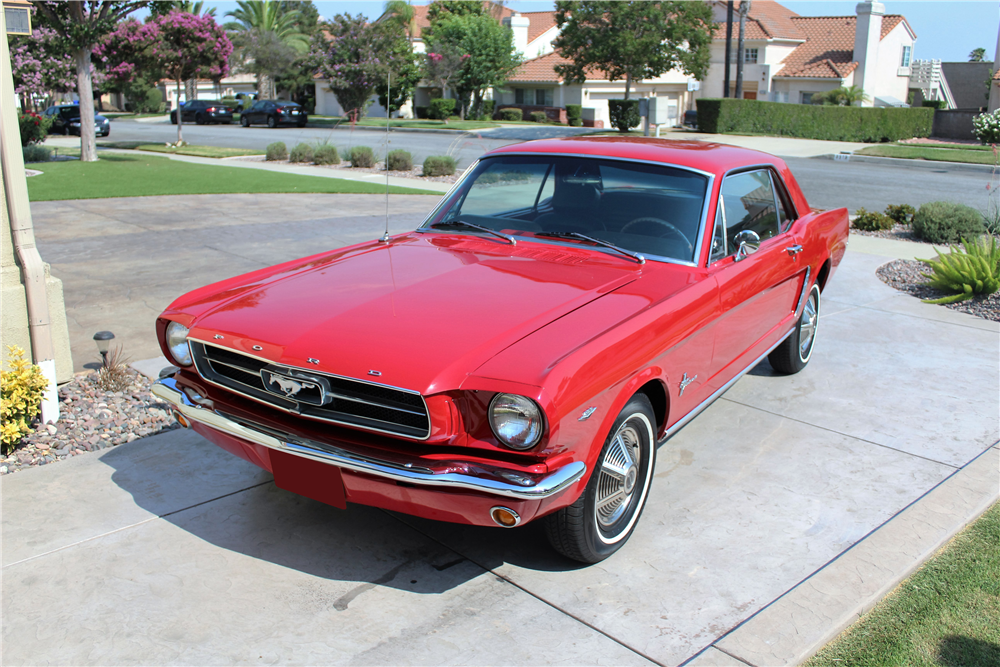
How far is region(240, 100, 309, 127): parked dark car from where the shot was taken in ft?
125

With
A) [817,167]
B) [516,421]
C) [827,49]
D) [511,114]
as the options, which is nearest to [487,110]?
[511,114]

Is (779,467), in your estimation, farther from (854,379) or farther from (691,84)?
(691,84)

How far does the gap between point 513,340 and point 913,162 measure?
83.9 ft

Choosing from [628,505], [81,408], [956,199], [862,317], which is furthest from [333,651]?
[956,199]

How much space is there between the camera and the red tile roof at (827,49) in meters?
49.6

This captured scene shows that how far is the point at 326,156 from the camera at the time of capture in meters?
21.1

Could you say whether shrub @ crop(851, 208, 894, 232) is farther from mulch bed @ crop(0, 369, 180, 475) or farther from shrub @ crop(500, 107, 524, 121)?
shrub @ crop(500, 107, 524, 121)

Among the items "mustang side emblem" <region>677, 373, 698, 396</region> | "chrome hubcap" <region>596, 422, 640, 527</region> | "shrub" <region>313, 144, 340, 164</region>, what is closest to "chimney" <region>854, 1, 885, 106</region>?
"shrub" <region>313, 144, 340, 164</region>

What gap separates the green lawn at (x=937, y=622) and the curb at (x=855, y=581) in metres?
0.05

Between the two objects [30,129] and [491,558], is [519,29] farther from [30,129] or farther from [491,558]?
[491,558]

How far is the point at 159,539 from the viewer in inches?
141

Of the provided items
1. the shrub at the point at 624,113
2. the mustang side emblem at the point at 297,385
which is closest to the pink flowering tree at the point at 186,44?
the shrub at the point at 624,113

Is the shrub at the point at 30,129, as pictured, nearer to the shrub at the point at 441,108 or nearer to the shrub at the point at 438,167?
the shrub at the point at 438,167

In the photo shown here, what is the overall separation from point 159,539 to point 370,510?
93 centimetres
